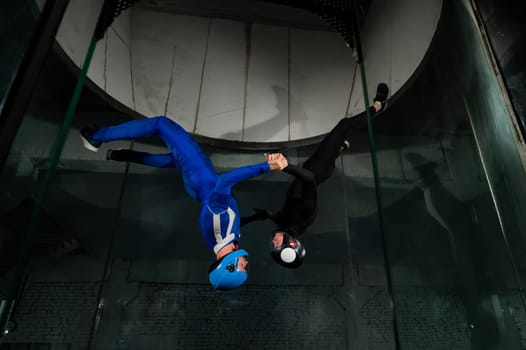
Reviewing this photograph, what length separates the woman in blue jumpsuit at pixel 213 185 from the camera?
1.87 m

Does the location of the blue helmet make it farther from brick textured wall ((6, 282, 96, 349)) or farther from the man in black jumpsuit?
brick textured wall ((6, 282, 96, 349))

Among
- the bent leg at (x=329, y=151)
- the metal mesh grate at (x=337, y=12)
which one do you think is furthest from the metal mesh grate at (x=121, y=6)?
the bent leg at (x=329, y=151)

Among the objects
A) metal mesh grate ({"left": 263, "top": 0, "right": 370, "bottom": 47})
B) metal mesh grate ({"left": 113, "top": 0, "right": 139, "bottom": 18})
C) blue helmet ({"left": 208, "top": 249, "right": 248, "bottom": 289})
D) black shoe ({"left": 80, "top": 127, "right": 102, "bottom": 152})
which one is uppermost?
metal mesh grate ({"left": 263, "top": 0, "right": 370, "bottom": 47})

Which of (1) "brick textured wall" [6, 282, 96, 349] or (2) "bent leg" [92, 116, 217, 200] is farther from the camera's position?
(1) "brick textured wall" [6, 282, 96, 349]

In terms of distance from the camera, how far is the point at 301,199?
2.35 metres

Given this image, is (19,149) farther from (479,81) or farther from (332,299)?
(332,299)

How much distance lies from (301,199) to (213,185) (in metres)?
0.67

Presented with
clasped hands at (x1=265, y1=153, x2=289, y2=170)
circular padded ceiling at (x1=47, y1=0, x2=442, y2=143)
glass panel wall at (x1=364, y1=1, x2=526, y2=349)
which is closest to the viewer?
glass panel wall at (x1=364, y1=1, x2=526, y2=349)

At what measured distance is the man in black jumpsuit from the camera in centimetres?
204

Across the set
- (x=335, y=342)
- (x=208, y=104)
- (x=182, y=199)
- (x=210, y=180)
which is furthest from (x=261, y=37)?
(x=335, y=342)

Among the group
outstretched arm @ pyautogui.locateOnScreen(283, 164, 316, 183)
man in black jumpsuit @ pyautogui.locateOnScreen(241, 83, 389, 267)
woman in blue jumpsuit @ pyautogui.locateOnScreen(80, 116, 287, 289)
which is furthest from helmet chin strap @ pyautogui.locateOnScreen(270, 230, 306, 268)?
outstretched arm @ pyautogui.locateOnScreen(283, 164, 316, 183)

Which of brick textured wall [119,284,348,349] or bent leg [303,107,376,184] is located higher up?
bent leg [303,107,376,184]

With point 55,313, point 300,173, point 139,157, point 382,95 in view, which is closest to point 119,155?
point 139,157

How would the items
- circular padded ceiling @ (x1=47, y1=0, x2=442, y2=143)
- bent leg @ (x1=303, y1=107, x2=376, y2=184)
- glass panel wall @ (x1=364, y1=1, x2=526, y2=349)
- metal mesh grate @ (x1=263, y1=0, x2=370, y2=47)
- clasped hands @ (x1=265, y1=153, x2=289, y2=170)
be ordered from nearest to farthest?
glass panel wall @ (x1=364, y1=1, x2=526, y2=349)
clasped hands @ (x1=265, y1=153, x2=289, y2=170)
bent leg @ (x1=303, y1=107, x2=376, y2=184)
metal mesh grate @ (x1=263, y1=0, x2=370, y2=47)
circular padded ceiling @ (x1=47, y1=0, x2=442, y2=143)
